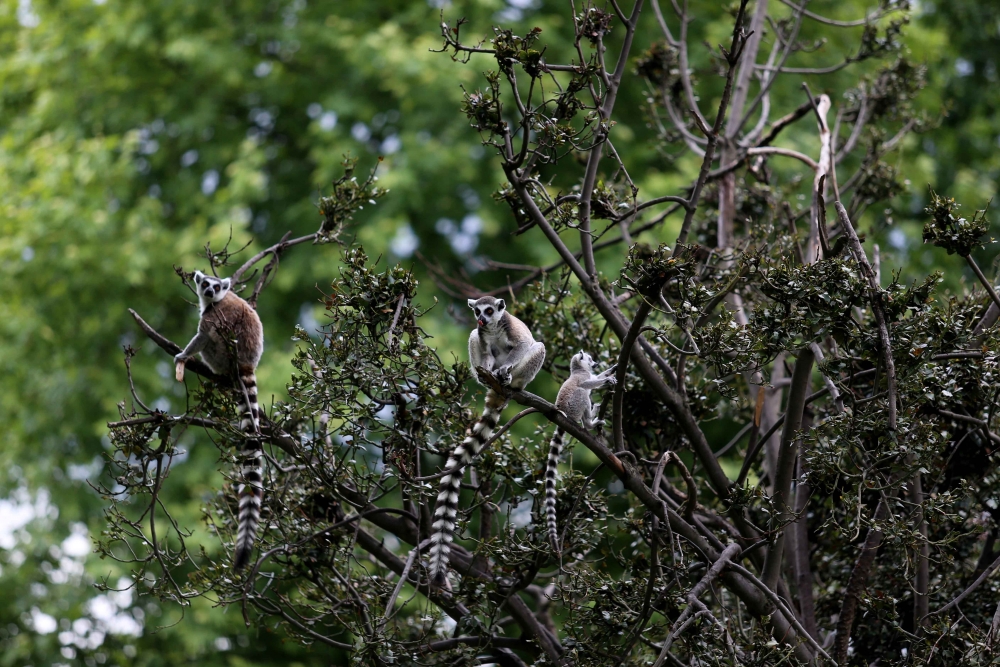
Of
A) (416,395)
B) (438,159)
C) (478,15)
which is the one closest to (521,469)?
(416,395)

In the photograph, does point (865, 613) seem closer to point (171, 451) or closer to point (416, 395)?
point (416, 395)

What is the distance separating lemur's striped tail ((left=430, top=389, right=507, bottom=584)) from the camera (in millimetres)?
4898

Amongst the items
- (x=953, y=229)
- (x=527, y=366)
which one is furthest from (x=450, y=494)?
(x=953, y=229)

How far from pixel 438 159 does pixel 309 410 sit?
6902mm

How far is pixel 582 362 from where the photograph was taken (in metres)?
6.23

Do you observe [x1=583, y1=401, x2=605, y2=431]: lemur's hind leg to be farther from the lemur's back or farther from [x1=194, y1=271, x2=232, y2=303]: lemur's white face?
[x1=194, y1=271, x2=232, y2=303]: lemur's white face

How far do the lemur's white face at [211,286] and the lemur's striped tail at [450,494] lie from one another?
210 centimetres

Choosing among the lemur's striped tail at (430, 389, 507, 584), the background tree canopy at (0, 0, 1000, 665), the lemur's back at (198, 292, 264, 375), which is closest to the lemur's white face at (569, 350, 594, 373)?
the lemur's striped tail at (430, 389, 507, 584)

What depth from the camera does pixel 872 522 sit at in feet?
15.2

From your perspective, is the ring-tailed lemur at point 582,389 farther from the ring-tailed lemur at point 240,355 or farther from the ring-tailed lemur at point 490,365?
the ring-tailed lemur at point 240,355

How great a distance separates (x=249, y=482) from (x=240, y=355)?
1491 millimetres

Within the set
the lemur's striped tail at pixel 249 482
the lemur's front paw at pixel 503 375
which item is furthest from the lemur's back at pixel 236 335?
the lemur's front paw at pixel 503 375

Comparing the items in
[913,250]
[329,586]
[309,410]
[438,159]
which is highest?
[913,250]

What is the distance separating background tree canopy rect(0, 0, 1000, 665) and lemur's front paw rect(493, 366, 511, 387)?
4.42m
